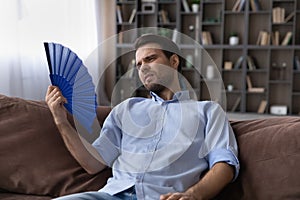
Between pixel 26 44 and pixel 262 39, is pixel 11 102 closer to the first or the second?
pixel 26 44

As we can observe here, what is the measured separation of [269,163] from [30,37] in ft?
8.65

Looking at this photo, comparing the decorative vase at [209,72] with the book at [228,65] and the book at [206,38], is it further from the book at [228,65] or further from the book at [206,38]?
the book at [206,38]

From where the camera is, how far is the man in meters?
1.40

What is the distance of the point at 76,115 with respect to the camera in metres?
1.48

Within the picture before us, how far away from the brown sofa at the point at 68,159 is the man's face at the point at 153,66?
31 cm

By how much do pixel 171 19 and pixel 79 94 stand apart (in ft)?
12.8

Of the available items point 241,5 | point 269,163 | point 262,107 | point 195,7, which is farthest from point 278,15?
point 269,163

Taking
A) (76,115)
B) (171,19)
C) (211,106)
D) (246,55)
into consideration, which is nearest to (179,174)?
(211,106)

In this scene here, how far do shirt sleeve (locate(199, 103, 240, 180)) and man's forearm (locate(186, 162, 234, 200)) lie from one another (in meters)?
0.02

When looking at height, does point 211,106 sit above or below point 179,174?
above

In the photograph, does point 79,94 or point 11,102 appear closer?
point 79,94

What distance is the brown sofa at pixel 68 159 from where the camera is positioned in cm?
135

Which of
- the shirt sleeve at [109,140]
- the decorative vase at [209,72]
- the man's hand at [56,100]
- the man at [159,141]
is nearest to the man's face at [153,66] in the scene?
the man at [159,141]

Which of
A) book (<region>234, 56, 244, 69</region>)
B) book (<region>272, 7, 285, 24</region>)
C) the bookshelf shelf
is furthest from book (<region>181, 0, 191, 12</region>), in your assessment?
book (<region>272, 7, 285, 24</region>)
